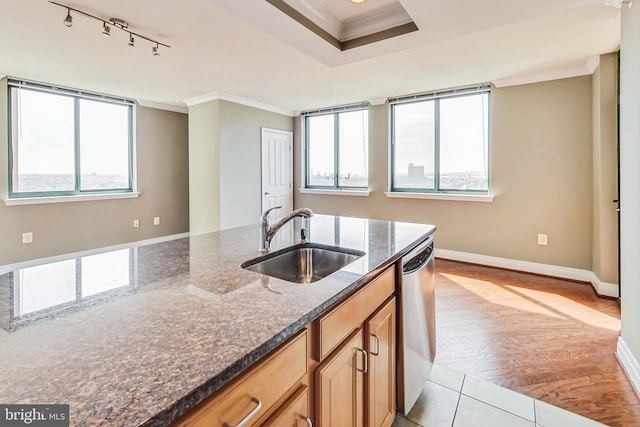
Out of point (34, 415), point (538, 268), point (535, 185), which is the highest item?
point (535, 185)

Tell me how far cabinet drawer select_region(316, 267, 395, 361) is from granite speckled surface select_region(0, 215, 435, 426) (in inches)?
2.3

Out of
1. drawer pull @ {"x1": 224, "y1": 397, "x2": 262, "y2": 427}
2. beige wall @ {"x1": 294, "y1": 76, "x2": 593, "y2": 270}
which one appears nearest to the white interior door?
beige wall @ {"x1": 294, "y1": 76, "x2": 593, "y2": 270}

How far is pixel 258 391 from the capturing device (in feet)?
2.27

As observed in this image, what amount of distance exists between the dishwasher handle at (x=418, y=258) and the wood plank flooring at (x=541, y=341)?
87 centimetres

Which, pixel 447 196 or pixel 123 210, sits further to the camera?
pixel 123 210

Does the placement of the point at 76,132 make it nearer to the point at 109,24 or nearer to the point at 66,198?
the point at 66,198

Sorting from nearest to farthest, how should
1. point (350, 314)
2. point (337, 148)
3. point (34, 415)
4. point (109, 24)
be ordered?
1. point (34, 415)
2. point (350, 314)
3. point (109, 24)
4. point (337, 148)

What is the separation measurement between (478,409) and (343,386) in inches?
44.8

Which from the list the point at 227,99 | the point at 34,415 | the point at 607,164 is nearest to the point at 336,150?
the point at 227,99

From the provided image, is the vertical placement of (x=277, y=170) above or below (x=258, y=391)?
above

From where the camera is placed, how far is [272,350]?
0.73 meters

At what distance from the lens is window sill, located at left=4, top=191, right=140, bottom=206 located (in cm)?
398

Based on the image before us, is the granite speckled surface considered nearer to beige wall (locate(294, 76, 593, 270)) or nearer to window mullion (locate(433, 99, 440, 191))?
beige wall (locate(294, 76, 593, 270))

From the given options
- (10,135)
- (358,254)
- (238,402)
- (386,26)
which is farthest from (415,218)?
(10,135)
